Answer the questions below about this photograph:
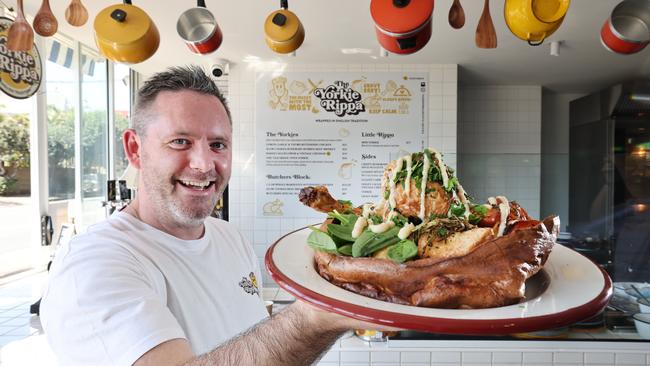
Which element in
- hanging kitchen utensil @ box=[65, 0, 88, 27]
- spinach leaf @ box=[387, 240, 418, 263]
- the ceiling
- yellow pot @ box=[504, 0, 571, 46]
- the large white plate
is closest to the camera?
the large white plate

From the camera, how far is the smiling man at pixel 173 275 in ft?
2.28

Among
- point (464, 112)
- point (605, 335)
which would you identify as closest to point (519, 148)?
point (464, 112)

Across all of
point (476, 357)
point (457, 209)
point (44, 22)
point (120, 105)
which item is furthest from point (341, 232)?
point (120, 105)

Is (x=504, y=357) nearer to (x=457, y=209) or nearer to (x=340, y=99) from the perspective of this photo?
(x=457, y=209)

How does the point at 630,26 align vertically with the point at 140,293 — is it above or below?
above

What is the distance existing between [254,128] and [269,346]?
11.3 feet

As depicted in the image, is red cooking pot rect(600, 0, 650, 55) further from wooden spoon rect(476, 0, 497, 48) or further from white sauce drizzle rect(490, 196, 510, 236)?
white sauce drizzle rect(490, 196, 510, 236)

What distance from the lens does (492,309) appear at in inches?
21.1

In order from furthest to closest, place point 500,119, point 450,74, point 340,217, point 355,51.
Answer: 1. point 500,119
2. point 450,74
3. point 355,51
4. point 340,217

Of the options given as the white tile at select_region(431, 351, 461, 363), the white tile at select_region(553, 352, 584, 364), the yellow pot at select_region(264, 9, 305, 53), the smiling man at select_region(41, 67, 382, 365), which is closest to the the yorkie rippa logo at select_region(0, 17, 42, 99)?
the yellow pot at select_region(264, 9, 305, 53)

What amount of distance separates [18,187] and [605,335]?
3344 millimetres

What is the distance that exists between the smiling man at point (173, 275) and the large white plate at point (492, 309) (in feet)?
0.14

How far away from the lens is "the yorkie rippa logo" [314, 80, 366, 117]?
12.9 feet

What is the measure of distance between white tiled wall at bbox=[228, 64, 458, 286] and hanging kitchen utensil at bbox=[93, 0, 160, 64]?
250cm
